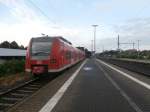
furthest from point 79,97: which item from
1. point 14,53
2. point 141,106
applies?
point 14,53

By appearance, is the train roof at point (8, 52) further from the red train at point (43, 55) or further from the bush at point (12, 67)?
the red train at point (43, 55)

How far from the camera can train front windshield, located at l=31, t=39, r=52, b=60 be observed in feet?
77.5

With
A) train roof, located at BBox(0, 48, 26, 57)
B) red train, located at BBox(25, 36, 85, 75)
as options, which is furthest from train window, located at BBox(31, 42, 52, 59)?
train roof, located at BBox(0, 48, 26, 57)

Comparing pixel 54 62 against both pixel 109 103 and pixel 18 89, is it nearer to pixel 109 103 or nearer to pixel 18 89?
pixel 18 89

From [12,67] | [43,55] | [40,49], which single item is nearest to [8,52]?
[12,67]

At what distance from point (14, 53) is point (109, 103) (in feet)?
239

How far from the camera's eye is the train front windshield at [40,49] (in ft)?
77.5

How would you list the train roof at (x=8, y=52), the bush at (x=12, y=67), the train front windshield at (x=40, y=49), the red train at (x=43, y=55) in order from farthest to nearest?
the train roof at (x=8, y=52)
the bush at (x=12, y=67)
the train front windshield at (x=40, y=49)
the red train at (x=43, y=55)

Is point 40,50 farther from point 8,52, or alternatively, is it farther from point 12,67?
point 8,52

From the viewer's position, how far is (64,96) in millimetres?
13539

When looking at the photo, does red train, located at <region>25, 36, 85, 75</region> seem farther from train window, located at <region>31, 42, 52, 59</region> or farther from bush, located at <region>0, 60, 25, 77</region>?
bush, located at <region>0, 60, 25, 77</region>

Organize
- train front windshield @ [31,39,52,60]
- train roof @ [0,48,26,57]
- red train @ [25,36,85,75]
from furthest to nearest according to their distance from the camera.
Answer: train roof @ [0,48,26,57] < train front windshield @ [31,39,52,60] < red train @ [25,36,85,75]

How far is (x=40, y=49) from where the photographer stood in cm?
2377

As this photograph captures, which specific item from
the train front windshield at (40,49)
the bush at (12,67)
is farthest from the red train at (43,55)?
the bush at (12,67)
